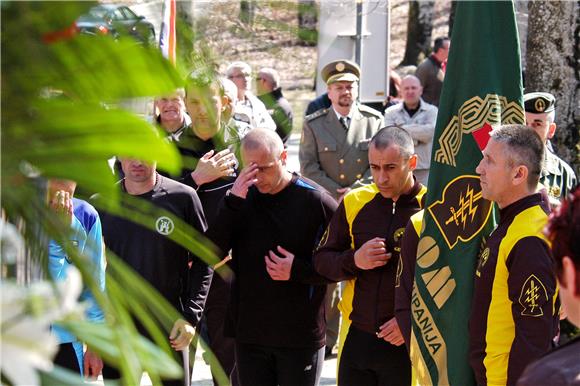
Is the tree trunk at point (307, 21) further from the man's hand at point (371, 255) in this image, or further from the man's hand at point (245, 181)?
the man's hand at point (245, 181)

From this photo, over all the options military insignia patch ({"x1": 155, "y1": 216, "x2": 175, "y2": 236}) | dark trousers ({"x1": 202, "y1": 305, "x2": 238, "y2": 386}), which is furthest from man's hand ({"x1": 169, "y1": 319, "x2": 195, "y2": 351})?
dark trousers ({"x1": 202, "y1": 305, "x2": 238, "y2": 386})

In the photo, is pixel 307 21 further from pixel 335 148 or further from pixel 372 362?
pixel 335 148

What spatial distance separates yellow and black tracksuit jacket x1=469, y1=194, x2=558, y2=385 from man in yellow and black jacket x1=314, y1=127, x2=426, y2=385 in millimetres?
904

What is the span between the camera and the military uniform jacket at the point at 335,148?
7598 mm

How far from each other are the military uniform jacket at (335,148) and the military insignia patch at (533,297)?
3.73 m

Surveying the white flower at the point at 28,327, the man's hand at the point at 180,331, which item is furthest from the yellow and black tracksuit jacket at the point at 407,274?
the white flower at the point at 28,327

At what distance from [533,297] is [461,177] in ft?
2.44

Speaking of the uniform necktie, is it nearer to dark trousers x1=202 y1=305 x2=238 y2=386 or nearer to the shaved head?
dark trousers x1=202 y1=305 x2=238 y2=386

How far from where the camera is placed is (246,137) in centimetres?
472

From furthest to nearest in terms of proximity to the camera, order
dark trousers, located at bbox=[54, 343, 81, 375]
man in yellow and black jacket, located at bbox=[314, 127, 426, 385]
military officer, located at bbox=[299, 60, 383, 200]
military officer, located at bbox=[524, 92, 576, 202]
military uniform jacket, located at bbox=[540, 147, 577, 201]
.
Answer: military officer, located at bbox=[299, 60, 383, 200] < military officer, located at bbox=[524, 92, 576, 202] < military uniform jacket, located at bbox=[540, 147, 577, 201] < man in yellow and black jacket, located at bbox=[314, 127, 426, 385] < dark trousers, located at bbox=[54, 343, 81, 375]

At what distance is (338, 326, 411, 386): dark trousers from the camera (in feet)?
16.1

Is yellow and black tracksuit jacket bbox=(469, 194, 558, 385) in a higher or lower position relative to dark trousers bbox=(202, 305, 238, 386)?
higher

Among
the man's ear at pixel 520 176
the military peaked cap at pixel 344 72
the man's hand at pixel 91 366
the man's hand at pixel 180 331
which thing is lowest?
the man's hand at pixel 91 366

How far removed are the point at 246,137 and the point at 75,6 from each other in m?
3.86
